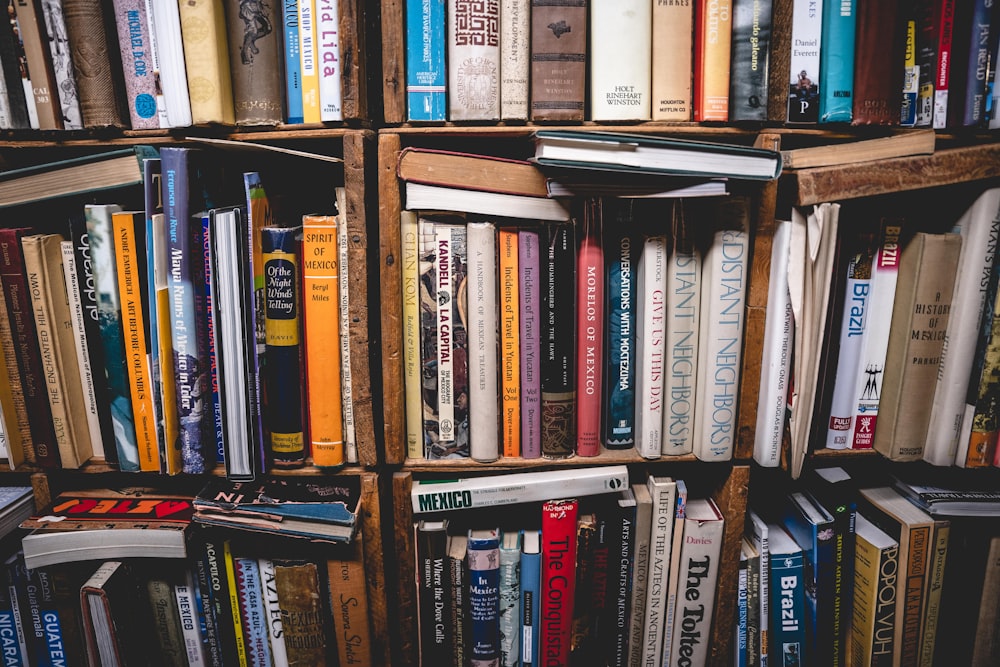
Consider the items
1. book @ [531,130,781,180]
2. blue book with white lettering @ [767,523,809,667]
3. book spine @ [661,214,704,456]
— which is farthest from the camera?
blue book with white lettering @ [767,523,809,667]

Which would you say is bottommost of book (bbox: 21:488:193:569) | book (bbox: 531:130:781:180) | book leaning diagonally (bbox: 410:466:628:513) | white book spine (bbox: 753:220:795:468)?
book (bbox: 21:488:193:569)

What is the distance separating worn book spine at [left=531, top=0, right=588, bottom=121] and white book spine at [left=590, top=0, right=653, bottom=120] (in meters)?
0.02

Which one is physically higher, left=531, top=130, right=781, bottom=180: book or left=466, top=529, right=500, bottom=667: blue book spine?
left=531, top=130, right=781, bottom=180: book

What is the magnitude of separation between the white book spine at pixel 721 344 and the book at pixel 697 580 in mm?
110

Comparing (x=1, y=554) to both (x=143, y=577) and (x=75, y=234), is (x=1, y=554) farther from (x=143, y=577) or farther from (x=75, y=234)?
(x=75, y=234)

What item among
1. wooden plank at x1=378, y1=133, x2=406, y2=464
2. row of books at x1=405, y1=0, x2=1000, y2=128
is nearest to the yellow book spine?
wooden plank at x1=378, y1=133, x2=406, y2=464

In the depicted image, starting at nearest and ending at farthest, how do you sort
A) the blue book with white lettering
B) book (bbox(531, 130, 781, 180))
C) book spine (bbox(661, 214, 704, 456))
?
1. book (bbox(531, 130, 781, 180))
2. book spine (bbox(661, 214, 704, 456))
3. the blue book with white lettering

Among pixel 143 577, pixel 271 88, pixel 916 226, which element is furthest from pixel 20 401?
pixel 916 226

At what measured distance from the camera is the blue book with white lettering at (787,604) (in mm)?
945

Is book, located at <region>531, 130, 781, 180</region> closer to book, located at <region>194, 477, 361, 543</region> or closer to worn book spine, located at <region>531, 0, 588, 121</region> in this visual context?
worn book spine, located at <region>531, 0, 588, 121</region>

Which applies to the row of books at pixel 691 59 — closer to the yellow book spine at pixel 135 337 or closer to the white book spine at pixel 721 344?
the white book spine at pixel 721 344

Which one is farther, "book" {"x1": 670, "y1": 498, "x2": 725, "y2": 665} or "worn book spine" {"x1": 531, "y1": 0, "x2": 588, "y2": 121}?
"book" {"x1": 670, "y1": 498, "x2": 725, "y2": 665}

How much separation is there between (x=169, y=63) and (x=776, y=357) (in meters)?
1.01

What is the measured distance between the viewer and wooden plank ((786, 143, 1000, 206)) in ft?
2.61
